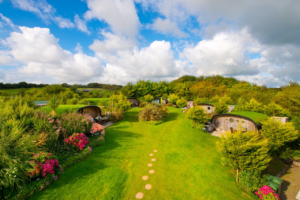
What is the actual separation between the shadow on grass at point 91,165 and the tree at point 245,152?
18.3ft

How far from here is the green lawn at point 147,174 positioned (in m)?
4.77

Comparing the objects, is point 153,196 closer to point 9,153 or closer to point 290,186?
point 9,153

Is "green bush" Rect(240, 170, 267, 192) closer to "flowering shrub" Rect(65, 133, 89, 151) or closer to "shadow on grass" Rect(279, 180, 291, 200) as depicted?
"shadow on grass" Rect(279, 180, 291, 200)

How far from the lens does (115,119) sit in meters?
15.8

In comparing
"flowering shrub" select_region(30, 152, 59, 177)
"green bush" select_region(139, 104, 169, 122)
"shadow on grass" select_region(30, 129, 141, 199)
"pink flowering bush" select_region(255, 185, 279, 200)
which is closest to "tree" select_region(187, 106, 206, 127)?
"green bush" select_region(139, 104, 169, 122)

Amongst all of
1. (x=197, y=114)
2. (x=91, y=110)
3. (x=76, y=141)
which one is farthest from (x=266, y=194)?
(x=91, y=110)

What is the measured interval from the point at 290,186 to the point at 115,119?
15322 mm

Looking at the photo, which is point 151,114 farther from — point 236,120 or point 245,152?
point 245,152

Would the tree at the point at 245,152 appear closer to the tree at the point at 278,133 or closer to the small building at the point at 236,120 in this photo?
the tree at the point at 278,133

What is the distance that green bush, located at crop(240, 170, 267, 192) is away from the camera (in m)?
5.21

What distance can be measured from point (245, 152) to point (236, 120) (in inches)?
256

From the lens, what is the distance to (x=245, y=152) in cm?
541

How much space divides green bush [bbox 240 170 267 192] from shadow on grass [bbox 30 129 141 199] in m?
5.99

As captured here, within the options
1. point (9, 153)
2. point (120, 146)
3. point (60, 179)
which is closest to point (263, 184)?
point (120, 146)
